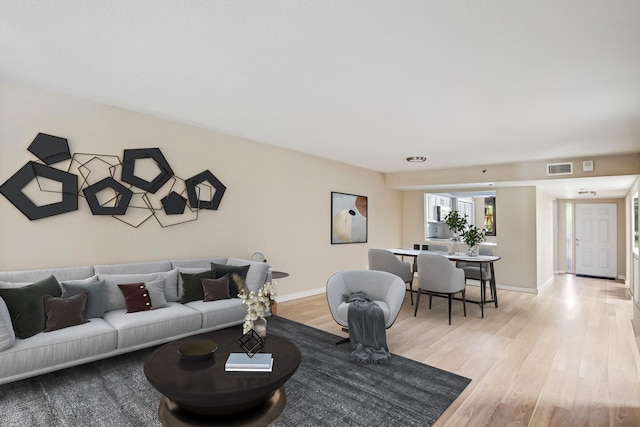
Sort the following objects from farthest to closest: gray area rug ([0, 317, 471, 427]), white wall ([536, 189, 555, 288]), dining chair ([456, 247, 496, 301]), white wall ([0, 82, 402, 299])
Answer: white wall ([536, 189, 555, 288]) → dining chair ([456, 247, 496, 301]) → white wall ([0, 82, 402, 299]) → gray area rug ([0, 317, 471, 427])

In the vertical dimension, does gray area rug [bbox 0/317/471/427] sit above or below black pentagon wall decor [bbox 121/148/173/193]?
below

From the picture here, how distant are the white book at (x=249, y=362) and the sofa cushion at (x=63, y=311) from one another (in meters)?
1.55

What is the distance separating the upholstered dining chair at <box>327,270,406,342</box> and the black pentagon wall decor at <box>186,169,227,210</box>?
1.91m

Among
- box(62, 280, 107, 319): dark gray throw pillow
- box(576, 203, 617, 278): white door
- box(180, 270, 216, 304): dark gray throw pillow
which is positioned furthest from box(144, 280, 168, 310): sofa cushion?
box(576, 203, 617, 278): white door

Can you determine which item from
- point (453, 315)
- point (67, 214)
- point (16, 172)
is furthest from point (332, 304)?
point (16, 172)

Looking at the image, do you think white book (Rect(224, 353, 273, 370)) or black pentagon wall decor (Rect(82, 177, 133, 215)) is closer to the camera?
white book (Rect(224, 353, 273, 370))

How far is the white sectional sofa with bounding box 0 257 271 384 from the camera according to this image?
252cm

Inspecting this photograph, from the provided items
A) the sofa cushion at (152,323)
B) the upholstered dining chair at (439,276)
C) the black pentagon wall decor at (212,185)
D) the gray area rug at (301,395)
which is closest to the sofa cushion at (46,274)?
the sofa cushion at (152,323)

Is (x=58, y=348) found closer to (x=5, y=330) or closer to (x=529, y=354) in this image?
(x=5, y=330)

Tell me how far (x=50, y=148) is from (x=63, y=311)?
1.59 m

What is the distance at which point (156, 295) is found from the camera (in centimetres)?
346

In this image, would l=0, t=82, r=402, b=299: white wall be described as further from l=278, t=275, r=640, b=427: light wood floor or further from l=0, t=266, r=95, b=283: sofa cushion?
l=278, t=275, r=640, b=427: light wood floor

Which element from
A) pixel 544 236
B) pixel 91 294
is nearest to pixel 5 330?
pixel 91 294

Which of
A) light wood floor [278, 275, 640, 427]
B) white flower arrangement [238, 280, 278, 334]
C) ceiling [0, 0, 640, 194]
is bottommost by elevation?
light wood floor [278, 275, 640, 427]
